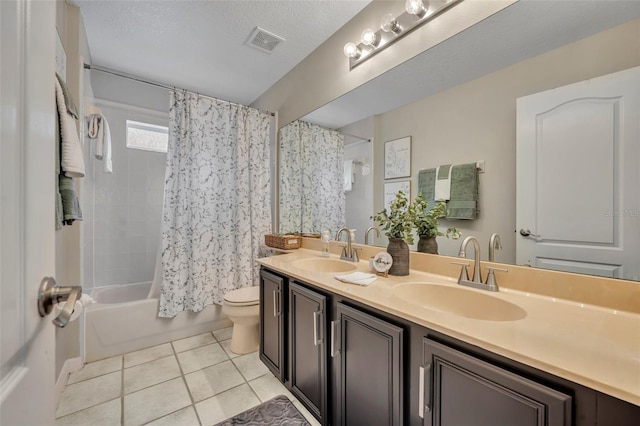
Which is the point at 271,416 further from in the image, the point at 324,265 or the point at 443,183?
the point at 443,183

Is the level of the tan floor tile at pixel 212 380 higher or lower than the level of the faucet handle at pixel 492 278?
lower

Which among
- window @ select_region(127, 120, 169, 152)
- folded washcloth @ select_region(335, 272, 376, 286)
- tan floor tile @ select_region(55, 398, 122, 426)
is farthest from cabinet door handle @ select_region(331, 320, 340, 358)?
window @ select_region(127, 120, 169, 152)

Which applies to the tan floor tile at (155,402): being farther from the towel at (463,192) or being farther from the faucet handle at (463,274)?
the towel at (463,192)

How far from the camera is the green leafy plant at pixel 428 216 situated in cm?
143

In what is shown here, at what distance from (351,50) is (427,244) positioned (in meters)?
1.39

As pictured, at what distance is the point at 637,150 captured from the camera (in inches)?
34.9

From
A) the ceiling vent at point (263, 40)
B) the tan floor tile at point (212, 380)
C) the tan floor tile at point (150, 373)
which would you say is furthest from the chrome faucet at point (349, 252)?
the ceiling vent at point (263, 40)

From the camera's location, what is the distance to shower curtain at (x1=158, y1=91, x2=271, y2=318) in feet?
7.57

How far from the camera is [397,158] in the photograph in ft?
5.49

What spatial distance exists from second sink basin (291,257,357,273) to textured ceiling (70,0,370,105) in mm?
1731

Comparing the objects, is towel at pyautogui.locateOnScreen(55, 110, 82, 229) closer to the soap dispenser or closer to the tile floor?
the tile floor

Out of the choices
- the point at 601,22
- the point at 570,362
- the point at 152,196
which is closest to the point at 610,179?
the point at 601,22

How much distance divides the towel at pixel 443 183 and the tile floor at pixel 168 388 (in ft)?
4.64

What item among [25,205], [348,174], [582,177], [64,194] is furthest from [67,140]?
[582,177]
